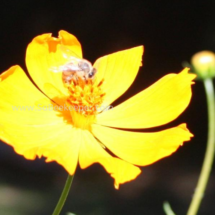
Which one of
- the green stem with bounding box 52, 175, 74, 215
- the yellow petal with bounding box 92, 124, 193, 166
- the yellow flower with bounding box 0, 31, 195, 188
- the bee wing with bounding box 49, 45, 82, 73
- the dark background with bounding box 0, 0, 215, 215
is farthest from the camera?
the dark background with bounding box 0, 0, 215, 215

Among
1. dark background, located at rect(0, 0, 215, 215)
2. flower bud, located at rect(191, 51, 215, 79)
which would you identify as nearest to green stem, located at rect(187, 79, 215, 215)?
flower bud, located at rect(191, 51, 215, 79)

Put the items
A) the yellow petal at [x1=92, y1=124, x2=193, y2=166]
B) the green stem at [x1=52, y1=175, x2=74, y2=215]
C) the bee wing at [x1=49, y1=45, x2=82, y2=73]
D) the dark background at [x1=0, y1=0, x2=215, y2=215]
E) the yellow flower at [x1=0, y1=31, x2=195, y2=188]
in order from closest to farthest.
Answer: the green stem at [x1=52, y1=175, x2=74, y2=215], the yellow petal at [x1=92, y1=124, x2=193, y2=166], the yellow flower at [x1=0, y1=31, x2=195, y2=188], the bee wing at [x1=49, y1=45, x2=82, y2=73], the dark background at [x1=0, y1=0, x2=215, y2=215]

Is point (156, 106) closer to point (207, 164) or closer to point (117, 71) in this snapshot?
point (117, 71)

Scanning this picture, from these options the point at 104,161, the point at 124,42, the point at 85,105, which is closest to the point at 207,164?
the point at 104,161

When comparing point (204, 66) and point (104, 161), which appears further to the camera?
point (204, 66)

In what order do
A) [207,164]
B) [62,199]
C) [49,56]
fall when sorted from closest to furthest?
[62,199]
[207,164]
[49,56]

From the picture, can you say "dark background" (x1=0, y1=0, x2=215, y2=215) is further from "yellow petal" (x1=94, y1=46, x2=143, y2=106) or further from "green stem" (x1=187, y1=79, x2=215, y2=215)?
"green stem" (x1=187, y1=79, x2=215, y2=215)

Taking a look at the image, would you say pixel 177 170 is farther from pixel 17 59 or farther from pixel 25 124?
pixel 25 124

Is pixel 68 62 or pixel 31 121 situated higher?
pixel 68 62

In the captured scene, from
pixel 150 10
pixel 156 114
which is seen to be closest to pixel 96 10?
pixel 150 10

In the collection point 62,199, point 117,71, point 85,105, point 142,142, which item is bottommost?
point 62,199
